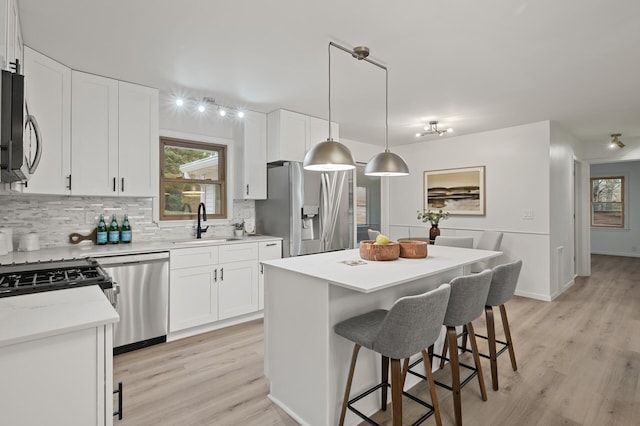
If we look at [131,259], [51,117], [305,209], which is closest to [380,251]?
[305,209]

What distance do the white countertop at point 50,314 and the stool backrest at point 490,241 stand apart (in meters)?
4.65

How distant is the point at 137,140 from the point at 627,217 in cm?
1073

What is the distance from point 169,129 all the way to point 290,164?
1428 millimetres

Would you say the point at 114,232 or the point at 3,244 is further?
the point at 114,232

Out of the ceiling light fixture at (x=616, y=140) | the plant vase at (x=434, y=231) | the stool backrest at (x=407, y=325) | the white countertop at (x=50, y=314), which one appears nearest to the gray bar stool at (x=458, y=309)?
the stool backrest at (x=407, y=325)

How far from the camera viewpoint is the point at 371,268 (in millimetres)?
2141

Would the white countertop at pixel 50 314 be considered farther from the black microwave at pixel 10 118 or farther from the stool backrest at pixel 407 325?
the stool backrest at pixel 407 325

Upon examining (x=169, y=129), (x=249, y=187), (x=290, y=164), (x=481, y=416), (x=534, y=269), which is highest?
(x=169, y=129)

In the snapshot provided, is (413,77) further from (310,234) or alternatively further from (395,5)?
(310,234)

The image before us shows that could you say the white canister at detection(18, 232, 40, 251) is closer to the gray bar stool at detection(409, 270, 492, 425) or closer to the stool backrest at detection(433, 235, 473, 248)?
the gray bar stool at detection(409, 270, 492, 425)

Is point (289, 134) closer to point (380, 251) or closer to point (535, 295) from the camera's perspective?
point (380, 251)

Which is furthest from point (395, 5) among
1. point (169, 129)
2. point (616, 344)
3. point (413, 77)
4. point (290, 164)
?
point (616, 344)

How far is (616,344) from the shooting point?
3.23m

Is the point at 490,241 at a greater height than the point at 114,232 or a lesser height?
lesser
